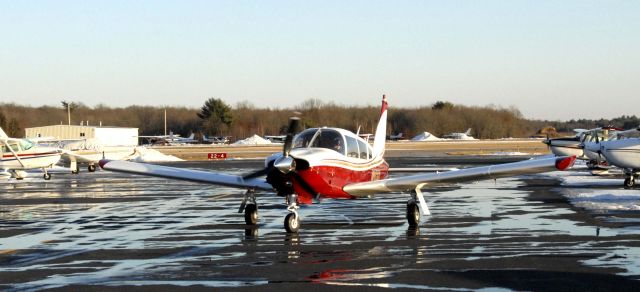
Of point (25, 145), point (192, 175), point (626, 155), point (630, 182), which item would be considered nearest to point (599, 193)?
point (630, 182)

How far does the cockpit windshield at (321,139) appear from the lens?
17.0 metres

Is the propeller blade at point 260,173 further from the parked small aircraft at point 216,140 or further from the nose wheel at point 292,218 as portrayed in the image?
the parked small aircraft at point 216,140

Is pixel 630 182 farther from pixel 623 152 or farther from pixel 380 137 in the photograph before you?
pixel 380 137

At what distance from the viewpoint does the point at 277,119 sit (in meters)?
155

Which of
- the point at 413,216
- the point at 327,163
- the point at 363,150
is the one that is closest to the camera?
the point at 327,163

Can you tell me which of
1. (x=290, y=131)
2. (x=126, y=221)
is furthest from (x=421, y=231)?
(x=126, y=221)

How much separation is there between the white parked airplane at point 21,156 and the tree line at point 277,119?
97.2 m

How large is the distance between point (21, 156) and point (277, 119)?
11508cm

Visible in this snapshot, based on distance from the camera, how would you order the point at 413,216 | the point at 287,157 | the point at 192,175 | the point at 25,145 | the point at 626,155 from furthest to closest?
the point at 25,145 → the point at 626,155 → the point at 192,175 → the point at 413,216 → the point at 287,157

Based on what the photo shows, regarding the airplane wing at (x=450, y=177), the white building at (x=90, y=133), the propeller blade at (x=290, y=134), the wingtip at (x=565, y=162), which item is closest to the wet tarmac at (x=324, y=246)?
the airplane wing at (x=450, y=177)

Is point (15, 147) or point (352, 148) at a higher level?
point (352, 148)

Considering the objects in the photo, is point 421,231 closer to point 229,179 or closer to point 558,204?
point 229,179

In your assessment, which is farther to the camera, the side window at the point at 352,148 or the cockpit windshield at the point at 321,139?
the side window at the point at 352,148

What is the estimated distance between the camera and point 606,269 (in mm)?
11117
